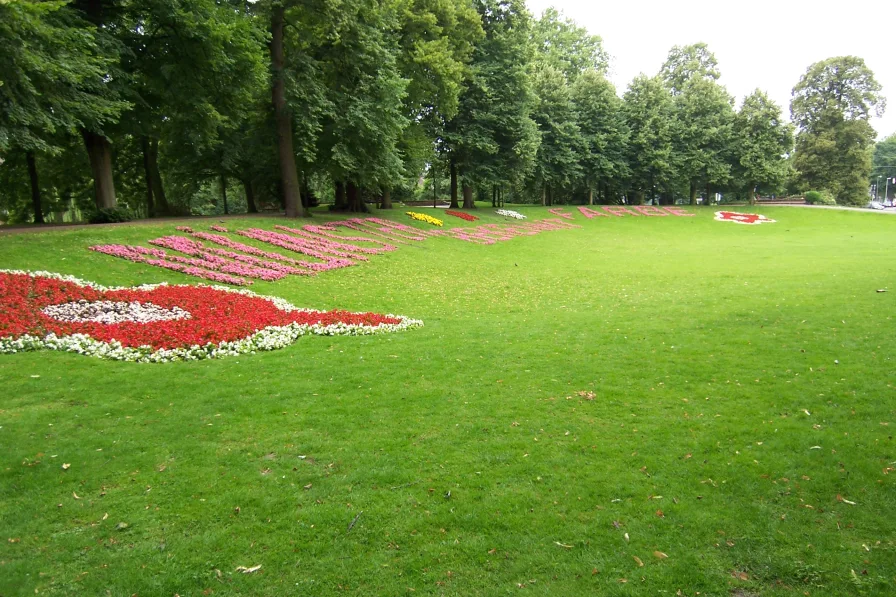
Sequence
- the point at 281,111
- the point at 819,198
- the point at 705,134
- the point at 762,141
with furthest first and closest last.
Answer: the point at 819,198, the point at 705,134, the point at 762,141, the point at 281,111

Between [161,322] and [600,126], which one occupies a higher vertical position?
[600,126]

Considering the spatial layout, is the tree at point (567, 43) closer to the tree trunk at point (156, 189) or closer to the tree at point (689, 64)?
the tree at point (689, 64)

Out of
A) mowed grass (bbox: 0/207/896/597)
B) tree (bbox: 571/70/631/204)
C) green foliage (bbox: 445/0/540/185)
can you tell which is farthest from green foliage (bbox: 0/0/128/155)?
tree (bbox: 571/70/631/204)

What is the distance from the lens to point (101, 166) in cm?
2144

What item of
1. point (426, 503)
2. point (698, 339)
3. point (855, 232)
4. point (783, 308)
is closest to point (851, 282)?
point (783, 308)

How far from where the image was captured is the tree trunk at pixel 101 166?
2125 centimetres

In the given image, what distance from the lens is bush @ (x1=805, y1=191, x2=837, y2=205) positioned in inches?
2303

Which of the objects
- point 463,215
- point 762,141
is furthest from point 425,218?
point 762,141

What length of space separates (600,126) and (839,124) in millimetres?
31000

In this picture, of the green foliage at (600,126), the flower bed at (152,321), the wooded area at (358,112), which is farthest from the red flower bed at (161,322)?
the green foliage at (600,126)

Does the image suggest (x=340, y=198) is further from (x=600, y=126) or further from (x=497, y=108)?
(x=600, y=126)

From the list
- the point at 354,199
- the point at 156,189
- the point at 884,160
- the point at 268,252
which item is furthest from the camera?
the point at 884,160

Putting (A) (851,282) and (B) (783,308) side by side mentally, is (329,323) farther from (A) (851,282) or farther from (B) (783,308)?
(A) (851,282)

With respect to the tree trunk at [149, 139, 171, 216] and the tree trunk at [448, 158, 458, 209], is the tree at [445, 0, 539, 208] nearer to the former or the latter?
the tree trunk at [448, 158, 458, 209]
